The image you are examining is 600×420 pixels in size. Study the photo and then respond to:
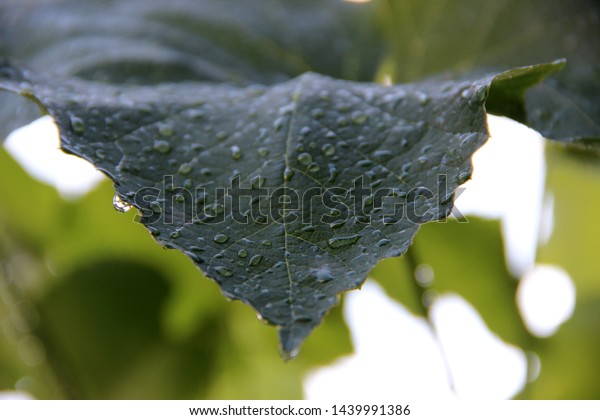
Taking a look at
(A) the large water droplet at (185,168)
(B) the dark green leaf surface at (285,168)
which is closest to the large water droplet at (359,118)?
(B) the dark green leaf surface at (285,168)

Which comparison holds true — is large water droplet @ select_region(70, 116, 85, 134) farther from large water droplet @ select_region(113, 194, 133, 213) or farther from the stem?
the stem

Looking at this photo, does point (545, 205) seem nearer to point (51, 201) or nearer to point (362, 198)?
point (362, 198)

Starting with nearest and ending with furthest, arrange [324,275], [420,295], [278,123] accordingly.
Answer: [324,275]
[278,123]
[420,295]

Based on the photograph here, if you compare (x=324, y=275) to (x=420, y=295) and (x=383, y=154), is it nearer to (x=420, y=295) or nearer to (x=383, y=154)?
(x=383, y=154)

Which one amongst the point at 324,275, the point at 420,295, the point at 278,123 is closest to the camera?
the point at 324,275

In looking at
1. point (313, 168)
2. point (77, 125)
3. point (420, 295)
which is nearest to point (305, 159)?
point (313, 168)

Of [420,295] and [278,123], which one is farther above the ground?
[278,123]

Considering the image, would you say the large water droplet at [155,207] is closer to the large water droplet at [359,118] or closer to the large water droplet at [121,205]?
the large water droplet at [121,205]
